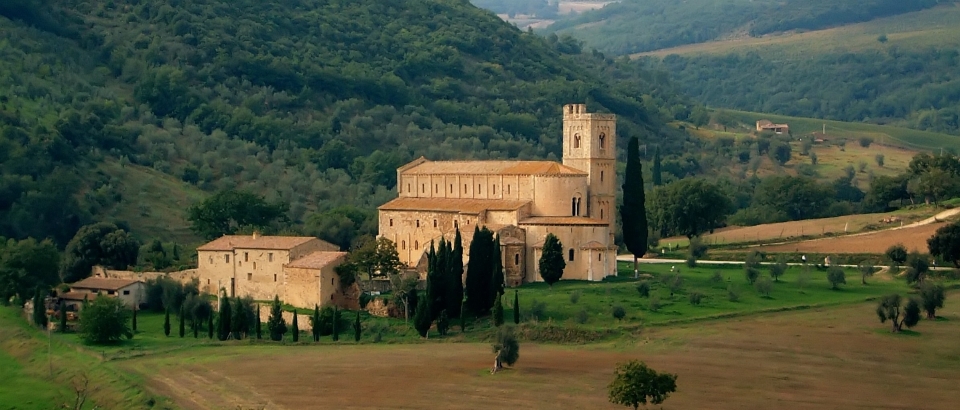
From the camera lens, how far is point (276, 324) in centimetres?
5731

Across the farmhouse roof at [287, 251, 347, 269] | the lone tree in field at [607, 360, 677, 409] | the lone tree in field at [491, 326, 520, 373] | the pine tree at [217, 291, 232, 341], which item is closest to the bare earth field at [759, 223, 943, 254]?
the farmhouse roof at [287, 251, 347, 269]

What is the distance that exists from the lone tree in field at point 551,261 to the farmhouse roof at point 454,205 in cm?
407

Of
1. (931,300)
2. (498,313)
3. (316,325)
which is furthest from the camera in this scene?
(931,300)

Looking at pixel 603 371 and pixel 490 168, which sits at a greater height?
pixel 490 168

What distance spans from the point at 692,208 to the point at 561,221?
23.2 meters

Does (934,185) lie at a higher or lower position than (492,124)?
lower

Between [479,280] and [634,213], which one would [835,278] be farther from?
[479,280]

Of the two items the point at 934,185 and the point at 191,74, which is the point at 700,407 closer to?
the point at 934,185

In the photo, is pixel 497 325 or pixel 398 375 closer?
pixel 398 375

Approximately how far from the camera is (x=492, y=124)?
14038 centimetres

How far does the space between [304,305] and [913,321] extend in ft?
79.7

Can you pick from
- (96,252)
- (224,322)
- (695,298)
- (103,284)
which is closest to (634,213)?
(695,298)

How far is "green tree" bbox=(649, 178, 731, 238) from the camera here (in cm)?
8681

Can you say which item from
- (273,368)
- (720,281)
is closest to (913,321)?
(720,281)
